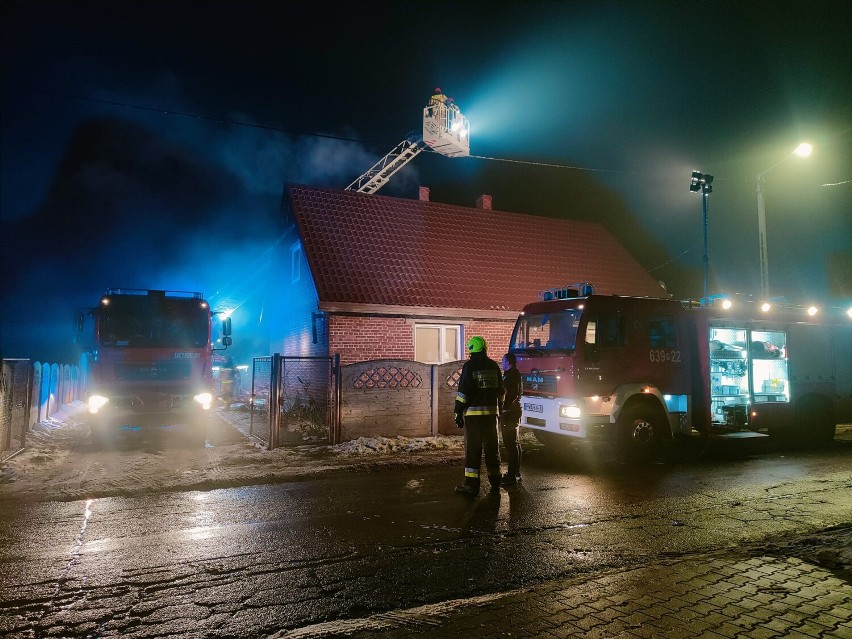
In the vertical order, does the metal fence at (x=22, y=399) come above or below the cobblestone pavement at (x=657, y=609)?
above

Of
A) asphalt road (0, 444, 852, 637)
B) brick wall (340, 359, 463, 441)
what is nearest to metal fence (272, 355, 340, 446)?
brick wall (340, 359, 463, 441)

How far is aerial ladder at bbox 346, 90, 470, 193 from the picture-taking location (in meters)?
26.8

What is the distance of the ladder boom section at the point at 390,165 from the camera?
26.5 metres

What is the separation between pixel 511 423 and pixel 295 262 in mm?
10399

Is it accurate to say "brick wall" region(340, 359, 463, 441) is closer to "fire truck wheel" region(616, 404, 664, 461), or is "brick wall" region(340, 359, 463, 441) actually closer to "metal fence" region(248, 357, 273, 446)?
"metal fence" region(248, 357, 273, 446)

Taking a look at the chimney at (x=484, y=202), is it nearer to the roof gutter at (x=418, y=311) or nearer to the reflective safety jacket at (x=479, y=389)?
the roof gutter at (x=418, y=311)

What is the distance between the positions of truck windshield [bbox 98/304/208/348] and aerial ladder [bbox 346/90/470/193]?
13996 mm

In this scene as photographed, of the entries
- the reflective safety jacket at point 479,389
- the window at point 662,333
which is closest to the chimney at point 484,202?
the window at point 662,333

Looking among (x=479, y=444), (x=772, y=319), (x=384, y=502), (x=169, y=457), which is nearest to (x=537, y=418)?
(x=479, y=444)

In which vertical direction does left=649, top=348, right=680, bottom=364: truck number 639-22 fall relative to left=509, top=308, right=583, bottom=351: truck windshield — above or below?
below

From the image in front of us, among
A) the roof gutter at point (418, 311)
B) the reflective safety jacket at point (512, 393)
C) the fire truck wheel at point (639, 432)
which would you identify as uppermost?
the roof gutter at point (418, 311)

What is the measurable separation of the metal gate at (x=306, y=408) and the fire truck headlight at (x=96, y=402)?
283 centimetres

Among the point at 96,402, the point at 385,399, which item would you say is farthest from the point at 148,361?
the point at 385,399

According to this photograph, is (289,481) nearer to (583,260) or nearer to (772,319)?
(772,319)
